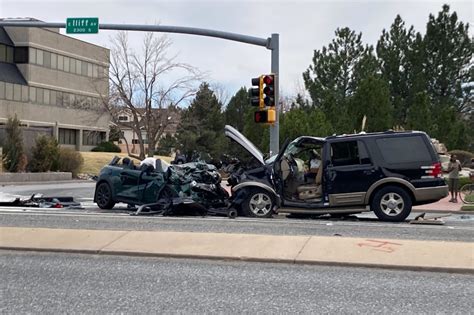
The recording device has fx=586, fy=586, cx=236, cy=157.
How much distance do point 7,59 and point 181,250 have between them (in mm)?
53706

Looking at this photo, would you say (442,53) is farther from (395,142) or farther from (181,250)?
(181,250)

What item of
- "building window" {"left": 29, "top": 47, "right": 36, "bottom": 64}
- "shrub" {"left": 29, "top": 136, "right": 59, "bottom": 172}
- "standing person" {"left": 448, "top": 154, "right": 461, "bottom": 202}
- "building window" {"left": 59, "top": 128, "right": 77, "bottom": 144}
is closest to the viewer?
"standing person" {"left": 448, "top": 154, "right": 461, "bottom": 202}

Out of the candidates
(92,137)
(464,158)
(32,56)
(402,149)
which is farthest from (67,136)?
(402,149)

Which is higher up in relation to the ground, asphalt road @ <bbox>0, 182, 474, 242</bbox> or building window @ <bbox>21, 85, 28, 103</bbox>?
building window @ <bbox>21, 85, 28, 103</bbox>

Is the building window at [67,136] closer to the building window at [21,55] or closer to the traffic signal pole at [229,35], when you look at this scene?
the building window at [21,55]

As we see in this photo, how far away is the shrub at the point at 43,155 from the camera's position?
33312mm

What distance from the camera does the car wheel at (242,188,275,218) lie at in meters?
12.9

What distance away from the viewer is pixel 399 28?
39.6 m

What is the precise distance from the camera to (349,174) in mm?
12719

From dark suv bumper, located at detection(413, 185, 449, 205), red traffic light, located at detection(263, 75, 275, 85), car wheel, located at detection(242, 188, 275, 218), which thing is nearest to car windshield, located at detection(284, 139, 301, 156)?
car wheel, located at detection(242, 188, 275, 218)

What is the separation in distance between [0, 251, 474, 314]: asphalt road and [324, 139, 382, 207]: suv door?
5.40m

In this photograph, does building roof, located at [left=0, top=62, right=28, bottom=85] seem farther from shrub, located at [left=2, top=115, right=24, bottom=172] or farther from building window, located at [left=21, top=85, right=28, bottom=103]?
shrub, located at [left=2, top=115, right=24, bottom=172]

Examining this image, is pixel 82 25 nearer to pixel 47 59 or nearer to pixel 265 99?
pixel 265 99

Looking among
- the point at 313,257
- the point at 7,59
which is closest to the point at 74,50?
the point at 7,59
